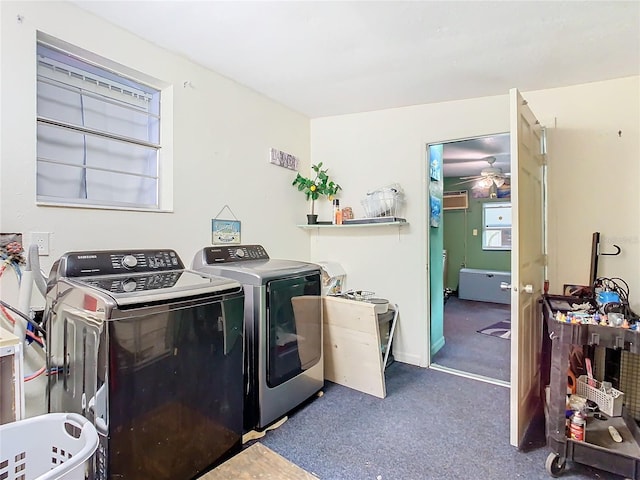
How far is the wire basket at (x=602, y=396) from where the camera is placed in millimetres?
1834

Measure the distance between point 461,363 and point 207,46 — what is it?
332 centimetres

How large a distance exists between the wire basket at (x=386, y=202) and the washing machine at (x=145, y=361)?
1.74m

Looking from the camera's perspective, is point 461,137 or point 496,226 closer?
point 461,137

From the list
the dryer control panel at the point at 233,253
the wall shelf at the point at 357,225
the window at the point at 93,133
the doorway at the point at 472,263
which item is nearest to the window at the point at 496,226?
the doorway at the point at 472,263

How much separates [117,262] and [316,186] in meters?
2.03

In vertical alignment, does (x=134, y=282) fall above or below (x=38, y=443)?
above

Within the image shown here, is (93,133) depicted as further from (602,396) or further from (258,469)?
(602,396)

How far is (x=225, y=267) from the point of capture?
224 centimetres

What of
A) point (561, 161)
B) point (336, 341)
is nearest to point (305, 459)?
point (336, 341)

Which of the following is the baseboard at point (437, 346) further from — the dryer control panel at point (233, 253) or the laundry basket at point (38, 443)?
the laundry basket at point (38, 443)

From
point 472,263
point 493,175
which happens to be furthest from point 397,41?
point 472,263

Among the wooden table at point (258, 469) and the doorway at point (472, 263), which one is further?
the doorway at point (472, 263)

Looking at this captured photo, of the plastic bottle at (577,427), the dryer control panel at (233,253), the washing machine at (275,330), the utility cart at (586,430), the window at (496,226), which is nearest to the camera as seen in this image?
the utility cart at (586,430)

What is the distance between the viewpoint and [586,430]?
1.86 meters
